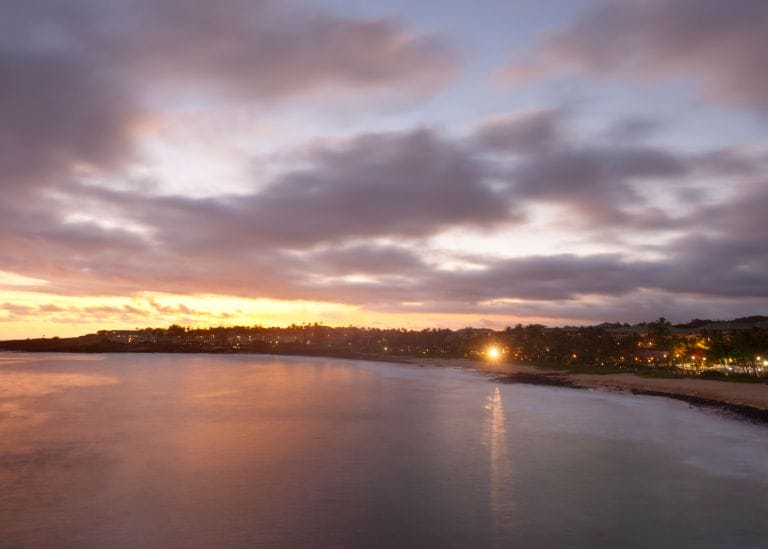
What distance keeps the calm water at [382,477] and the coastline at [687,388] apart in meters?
5.05

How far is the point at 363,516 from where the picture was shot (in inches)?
953

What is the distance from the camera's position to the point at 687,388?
244 ft

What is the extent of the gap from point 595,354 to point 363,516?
120 m

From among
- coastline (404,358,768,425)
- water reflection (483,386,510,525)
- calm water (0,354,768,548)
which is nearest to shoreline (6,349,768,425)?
coastline (404,358,768,425)

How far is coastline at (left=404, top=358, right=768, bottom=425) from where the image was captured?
56.6m

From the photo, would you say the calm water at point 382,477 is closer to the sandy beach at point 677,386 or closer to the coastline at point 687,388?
the coastline at point 687,388

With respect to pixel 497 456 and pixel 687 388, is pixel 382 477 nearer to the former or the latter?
pixel 497 456

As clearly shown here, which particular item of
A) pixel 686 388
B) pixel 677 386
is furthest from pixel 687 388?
pixel 677 386

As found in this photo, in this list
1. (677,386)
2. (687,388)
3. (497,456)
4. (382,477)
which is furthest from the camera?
(677,386)

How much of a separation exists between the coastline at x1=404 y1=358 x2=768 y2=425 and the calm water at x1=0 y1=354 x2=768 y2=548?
16.6ft

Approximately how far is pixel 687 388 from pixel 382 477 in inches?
2374

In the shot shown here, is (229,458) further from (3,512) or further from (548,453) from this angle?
(548,453)

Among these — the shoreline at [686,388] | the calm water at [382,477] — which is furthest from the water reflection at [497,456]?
the shoreline at [686,388]

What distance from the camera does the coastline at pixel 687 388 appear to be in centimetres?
5656
